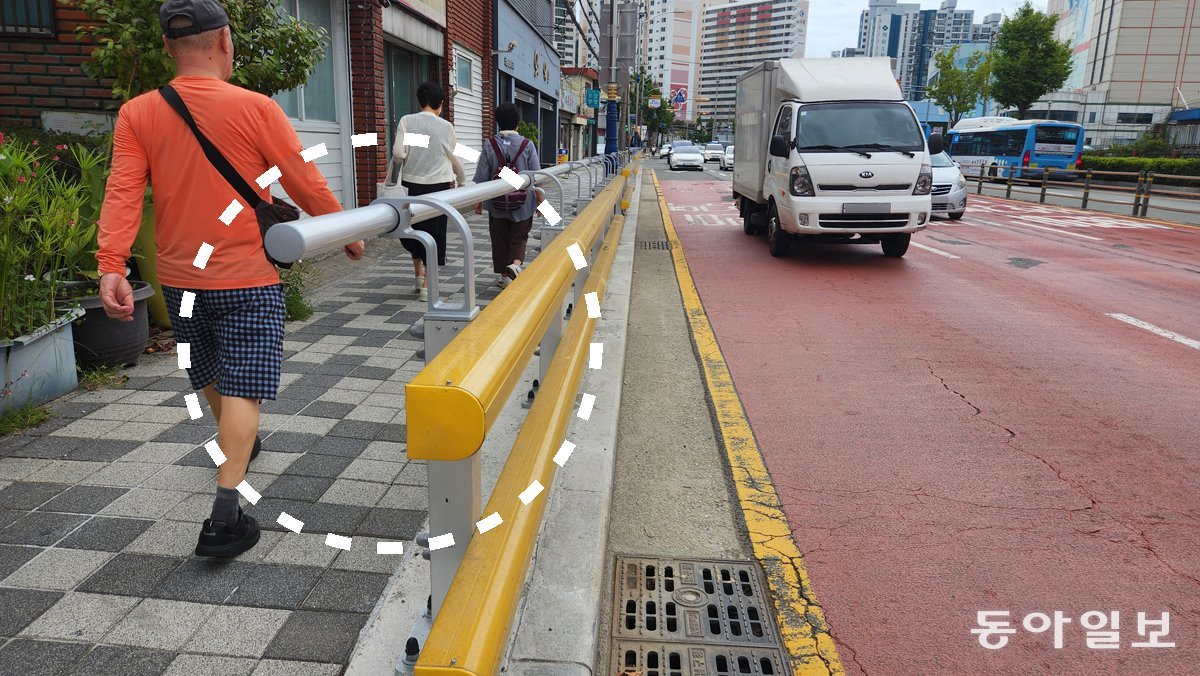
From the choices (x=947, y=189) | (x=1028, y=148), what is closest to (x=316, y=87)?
(x=947, y=189)

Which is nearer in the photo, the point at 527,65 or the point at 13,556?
the point at 13,556

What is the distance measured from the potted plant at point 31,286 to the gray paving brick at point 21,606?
186 cm

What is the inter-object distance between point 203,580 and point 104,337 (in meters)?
2.84

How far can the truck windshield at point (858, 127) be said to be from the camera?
11.0 m

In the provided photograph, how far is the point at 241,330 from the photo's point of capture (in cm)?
292

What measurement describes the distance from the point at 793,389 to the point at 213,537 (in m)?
3.70

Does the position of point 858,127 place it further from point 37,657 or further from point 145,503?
point 37,657

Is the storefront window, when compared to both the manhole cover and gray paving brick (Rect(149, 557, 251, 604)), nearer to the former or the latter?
gray paving brick (Rect(149, 557, 251, 604))

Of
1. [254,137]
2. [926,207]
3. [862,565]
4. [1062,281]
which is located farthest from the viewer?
A: [926,207]

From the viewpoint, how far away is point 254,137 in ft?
9.12

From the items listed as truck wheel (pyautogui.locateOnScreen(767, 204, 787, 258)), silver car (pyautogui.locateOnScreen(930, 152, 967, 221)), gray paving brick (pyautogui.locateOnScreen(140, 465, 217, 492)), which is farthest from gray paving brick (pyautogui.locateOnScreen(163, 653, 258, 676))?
silver car (pyautogui.locateOnScreen(930, 152, 967, 221))

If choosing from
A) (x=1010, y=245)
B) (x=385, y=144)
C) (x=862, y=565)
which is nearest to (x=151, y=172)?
(x=862, y=565)

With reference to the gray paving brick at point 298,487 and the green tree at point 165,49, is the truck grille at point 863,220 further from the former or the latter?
the gray paving brick at point 298,487

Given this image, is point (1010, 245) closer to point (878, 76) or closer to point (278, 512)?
point (878, 76)
